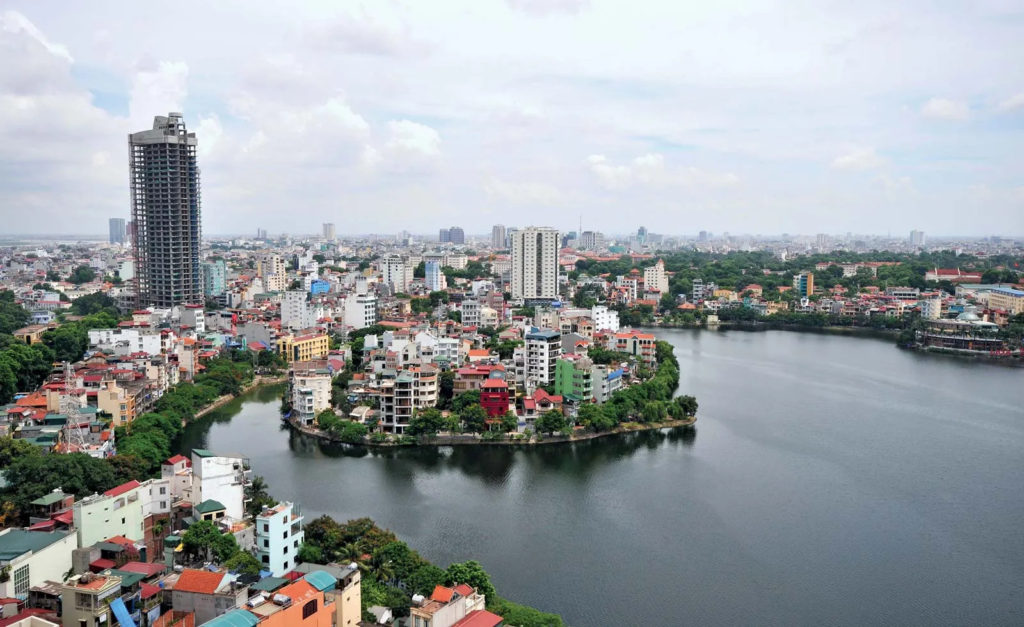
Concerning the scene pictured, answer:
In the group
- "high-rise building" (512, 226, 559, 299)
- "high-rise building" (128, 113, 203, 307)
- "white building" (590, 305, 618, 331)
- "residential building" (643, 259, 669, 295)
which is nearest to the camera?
"white building" (590, 305, 618, 331)

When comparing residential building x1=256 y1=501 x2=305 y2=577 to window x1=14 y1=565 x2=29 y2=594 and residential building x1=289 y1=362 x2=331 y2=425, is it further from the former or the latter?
residential building x1=289 y1=362 x2=331 y2=425

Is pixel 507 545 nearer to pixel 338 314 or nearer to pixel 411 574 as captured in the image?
pixel 411 574

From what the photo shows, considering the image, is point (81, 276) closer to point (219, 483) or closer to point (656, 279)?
point (656, 279)

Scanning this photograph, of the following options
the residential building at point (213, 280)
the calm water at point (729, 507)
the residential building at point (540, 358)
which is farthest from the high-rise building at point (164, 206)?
the residential building at point (540, 358)

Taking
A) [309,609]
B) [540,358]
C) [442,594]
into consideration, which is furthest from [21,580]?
[540,358]

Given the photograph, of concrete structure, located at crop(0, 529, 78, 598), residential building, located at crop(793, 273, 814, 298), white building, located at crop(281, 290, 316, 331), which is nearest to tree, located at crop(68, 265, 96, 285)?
white building, located at crop(281, 290, 316, 331)
